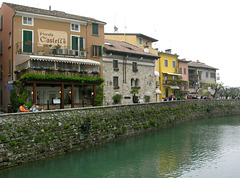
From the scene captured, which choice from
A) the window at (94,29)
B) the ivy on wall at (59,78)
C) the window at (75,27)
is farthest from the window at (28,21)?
the window at (94,29)

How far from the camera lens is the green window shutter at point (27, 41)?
82.3ft

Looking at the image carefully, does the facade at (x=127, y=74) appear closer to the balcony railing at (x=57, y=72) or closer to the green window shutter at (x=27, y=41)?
the balcony railing at (x=57, y=72)

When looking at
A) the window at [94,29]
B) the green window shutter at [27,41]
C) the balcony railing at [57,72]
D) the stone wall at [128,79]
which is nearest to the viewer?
the balcony railing at [57,72]

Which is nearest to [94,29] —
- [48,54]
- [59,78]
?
[48,54]

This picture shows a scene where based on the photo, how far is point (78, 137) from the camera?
18.5 metres

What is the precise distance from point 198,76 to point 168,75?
12879 millimetres

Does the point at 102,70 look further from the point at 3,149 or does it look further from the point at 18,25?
the point at 3,149

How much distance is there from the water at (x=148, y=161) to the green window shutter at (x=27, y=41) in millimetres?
12743

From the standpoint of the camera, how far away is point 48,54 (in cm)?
2616

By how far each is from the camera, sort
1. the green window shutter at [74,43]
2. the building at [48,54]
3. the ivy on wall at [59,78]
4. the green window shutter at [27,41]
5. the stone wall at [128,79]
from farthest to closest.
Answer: the stone wall at [128,79], the green window shutter at [74,43], the green window shutter at [27,41], the building at [48,54], the ivy on wall at [59,78]

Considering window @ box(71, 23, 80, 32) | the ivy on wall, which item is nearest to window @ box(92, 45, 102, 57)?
window @ box(71, 23, 80, 32)

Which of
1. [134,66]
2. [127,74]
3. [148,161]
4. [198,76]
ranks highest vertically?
[198,76]

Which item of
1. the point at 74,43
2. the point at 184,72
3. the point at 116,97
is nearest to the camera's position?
the point at 74,43

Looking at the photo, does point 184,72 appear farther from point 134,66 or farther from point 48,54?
point 48,54
